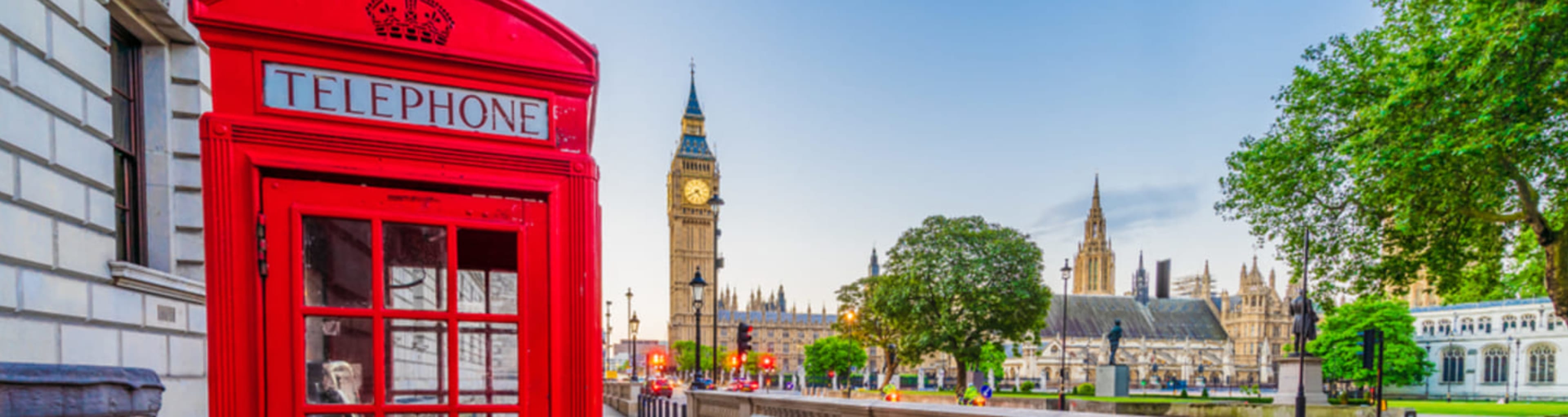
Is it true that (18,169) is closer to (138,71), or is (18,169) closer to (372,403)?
(138,71)

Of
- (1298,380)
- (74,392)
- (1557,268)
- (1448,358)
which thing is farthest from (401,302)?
(1448,358)

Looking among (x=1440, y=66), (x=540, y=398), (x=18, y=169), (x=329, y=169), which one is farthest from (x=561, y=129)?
(x=1440, y=66)

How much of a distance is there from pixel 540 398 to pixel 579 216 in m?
0.57

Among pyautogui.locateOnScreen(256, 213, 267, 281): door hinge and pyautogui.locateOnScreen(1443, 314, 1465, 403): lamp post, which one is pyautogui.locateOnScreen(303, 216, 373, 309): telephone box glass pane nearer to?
pyautogui.locateOnScreen(256, 213, 267, 281): door hinge

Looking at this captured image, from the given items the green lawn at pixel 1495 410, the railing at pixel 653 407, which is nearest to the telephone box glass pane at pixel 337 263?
the railing at pixel 653 407

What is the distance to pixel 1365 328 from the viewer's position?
2378 inches

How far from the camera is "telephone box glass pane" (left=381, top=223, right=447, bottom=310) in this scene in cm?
242

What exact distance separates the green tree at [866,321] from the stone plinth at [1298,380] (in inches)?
789

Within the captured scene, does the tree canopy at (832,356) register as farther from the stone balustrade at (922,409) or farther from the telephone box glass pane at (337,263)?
the telephone box glass pane at (337,263)

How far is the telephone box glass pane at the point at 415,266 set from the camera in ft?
7.94

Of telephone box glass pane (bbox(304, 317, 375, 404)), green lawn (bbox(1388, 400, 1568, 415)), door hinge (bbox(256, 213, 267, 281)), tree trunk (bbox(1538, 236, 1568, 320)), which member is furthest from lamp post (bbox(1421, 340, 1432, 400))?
door hinge (bbox(256, 213, 267, 281))

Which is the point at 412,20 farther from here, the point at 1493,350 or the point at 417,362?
the point at 1493,350

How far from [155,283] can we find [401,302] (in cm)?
369

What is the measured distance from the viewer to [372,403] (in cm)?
243
